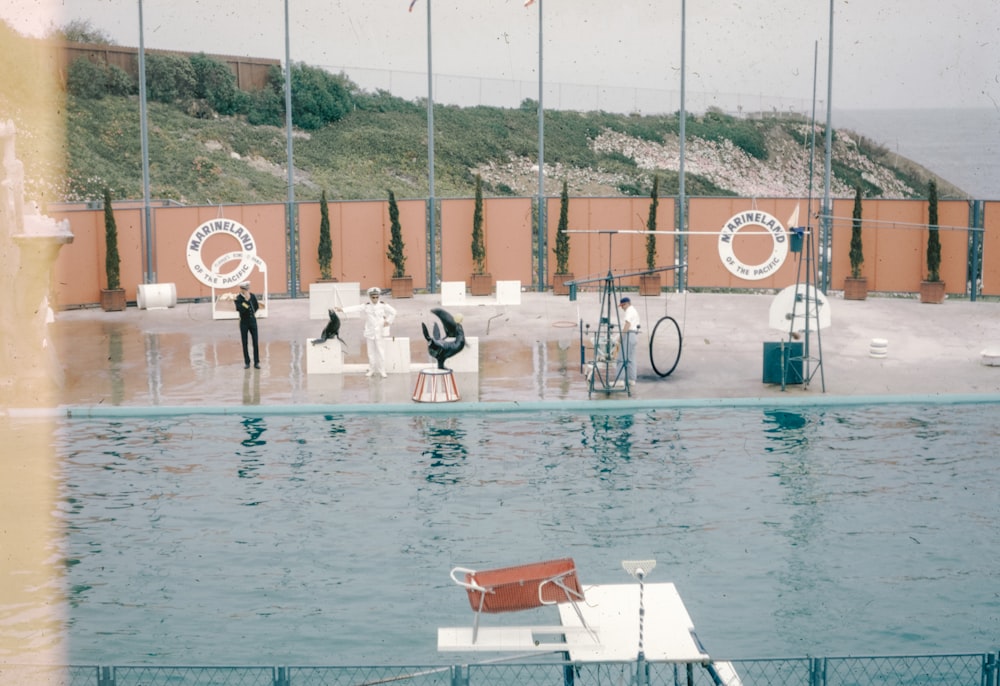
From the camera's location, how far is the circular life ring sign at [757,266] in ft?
92.3

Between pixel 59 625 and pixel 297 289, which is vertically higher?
pixel 297 289

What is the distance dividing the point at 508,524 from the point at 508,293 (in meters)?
19.0

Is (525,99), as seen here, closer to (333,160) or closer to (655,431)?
(333,160)

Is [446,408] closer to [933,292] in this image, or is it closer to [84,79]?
[933,292]

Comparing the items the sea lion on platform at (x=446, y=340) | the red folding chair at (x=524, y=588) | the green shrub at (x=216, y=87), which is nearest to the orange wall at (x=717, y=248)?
the sea lion on platform at (x=446, y=340)

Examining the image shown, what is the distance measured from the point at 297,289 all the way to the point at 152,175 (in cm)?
2985

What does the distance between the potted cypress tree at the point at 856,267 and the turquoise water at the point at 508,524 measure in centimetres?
1384

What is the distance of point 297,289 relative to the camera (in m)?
38.2

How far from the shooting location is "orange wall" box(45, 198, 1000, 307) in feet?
119

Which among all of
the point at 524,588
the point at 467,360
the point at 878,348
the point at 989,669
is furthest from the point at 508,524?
the point at 878,348

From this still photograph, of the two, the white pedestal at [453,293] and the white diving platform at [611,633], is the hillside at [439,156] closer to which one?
the white pedestal at [453,293]

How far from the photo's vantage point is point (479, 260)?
3831cm

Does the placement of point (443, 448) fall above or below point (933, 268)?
→ below

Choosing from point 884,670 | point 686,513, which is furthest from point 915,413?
point 884,670
